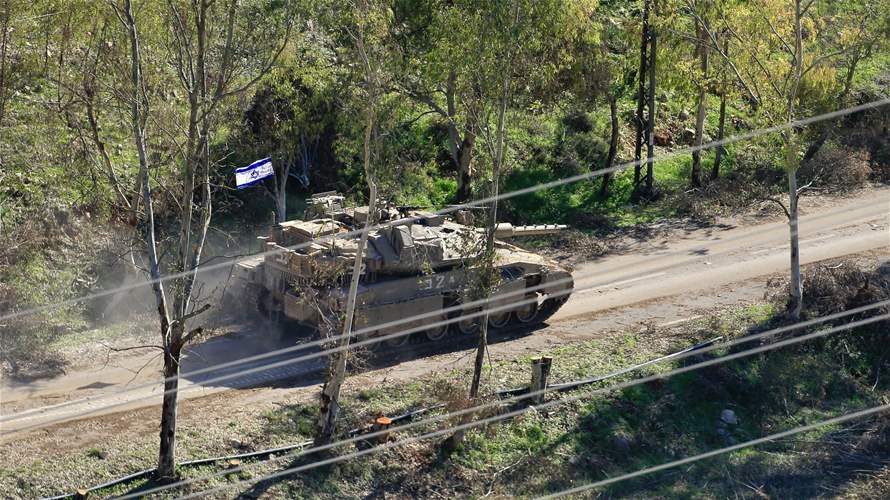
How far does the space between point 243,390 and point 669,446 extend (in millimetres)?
8747

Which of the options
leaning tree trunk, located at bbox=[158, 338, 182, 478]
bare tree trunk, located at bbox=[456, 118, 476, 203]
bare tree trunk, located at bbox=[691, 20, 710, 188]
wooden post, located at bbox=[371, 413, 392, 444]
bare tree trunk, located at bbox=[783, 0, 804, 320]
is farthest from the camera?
bare tree trunk, located at bbox=[691, 20, 710, 188]

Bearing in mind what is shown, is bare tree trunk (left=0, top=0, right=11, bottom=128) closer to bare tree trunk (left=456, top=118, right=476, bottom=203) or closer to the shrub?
bare tree trunk (left=456, top=118, right=476, bottom=203)

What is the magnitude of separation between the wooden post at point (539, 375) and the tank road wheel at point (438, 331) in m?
2.69

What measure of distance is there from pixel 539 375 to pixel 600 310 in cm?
536

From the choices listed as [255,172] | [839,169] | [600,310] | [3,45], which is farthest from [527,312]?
[839,169]

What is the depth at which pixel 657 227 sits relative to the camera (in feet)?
116

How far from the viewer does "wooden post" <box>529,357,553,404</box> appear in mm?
24108

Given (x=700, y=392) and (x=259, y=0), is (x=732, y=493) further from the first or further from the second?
(x=259, y=0)

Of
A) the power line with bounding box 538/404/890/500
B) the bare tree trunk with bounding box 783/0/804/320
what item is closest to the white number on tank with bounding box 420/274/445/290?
the power line with bounding box 538/404/890/500

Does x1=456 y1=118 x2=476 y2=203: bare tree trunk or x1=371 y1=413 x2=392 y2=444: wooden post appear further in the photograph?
x1=456 y1=118 x2=476 y2=203: bare tree trunk

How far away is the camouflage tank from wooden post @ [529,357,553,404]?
1.87 m

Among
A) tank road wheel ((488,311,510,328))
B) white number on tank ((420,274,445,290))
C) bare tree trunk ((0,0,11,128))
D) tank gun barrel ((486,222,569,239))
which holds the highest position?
bare tree trunk ((0,0,11,128))

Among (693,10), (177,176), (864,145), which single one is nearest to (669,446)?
(693,10)

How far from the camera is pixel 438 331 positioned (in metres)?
26.5
